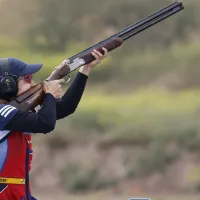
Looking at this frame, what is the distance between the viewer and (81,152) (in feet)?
52.1

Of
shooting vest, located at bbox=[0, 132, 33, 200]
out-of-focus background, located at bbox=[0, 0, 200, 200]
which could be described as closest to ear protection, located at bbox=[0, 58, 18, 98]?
shooting vest, located at bbox=[0, 132, 33, 200]

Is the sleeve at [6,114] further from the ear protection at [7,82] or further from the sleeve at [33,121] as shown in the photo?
the ear protection at [7,82]

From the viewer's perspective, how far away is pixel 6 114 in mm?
5973

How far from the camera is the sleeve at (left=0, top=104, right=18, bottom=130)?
5.96m

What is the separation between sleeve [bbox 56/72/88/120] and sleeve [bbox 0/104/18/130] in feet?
2.74

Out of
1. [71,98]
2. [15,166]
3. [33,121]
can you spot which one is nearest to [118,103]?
[71,98]

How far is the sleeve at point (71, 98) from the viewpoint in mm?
6805

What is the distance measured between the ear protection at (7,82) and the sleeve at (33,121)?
195mm

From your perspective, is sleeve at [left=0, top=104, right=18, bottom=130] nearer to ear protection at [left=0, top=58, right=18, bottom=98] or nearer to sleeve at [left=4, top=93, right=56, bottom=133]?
sleeve at [left=4, top=93, right=56, bottom=133]

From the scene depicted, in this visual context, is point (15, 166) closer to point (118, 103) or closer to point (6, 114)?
point (6, 114)

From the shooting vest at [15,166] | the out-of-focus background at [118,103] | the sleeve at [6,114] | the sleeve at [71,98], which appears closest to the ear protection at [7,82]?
the sleeve at [6,114]

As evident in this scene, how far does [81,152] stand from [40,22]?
3.46m

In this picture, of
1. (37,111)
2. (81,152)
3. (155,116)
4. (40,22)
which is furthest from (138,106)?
(37,111)

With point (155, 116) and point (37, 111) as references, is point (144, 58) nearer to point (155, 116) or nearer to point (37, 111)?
point (155, 116)
